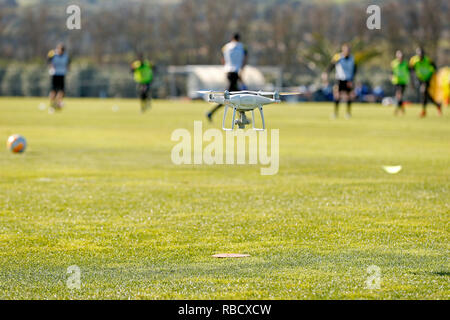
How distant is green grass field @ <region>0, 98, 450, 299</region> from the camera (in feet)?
21.8

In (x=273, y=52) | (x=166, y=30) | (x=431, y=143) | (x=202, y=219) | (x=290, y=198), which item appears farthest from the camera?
(x=166, y=30)

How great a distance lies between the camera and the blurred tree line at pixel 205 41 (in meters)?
84.1

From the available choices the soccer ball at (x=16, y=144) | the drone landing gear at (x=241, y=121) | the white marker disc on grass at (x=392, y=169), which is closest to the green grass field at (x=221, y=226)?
the white marker disc on grass at (x=392, y=169)

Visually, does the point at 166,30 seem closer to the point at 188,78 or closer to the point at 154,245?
the point at 188,78

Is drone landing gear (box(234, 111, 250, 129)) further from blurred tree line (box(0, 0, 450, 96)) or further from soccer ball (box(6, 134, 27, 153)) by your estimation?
blurred tree line (box(0, 0, 450, 96))

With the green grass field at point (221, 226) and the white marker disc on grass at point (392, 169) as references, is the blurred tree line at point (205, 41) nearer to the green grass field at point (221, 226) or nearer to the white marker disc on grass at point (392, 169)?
the white marker disc on grass at point (392, 169)

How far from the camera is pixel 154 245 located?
8250 millimetres

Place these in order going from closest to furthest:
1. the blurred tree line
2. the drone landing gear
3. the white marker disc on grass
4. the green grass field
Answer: the drone landing gear, the green grass field, the white marker disc on grass, the blurred tree line

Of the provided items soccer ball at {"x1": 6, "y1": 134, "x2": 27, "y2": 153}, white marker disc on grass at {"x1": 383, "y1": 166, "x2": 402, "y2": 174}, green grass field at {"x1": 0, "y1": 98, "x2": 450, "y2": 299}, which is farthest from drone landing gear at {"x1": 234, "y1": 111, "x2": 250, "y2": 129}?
soccer ball at {"x1": 6, "y1": 134, "x2": 27, "y2": 153}

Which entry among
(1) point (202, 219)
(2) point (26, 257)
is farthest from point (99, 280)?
(1) point (202, 219)

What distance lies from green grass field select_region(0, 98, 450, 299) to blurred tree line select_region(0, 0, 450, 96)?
219 feet

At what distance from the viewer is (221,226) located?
9250 mm

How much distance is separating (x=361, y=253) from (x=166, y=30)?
12297cm

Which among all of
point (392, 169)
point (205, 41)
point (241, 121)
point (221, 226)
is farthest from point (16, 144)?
point (205, 41)
